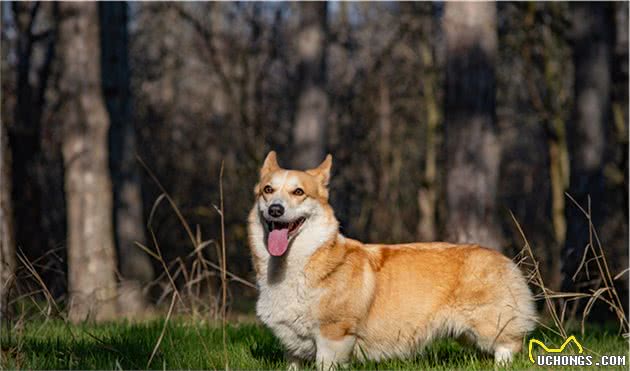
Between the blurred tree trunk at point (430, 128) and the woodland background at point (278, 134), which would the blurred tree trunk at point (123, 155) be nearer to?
the woodland background at point (278, 134)

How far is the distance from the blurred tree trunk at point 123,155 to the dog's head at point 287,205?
19.7 feet

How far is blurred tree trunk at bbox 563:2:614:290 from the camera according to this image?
35.5ft

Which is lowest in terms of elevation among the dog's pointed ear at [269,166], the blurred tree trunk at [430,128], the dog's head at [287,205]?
the blurred tree trunk at [430,128]

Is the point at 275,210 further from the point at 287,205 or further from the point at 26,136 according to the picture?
the point at 26,136

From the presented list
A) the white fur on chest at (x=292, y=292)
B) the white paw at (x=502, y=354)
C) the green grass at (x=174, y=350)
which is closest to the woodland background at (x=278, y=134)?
the green grass at (x=174, y=350)

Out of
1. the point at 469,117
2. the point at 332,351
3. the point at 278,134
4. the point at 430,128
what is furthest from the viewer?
the point at 278,134

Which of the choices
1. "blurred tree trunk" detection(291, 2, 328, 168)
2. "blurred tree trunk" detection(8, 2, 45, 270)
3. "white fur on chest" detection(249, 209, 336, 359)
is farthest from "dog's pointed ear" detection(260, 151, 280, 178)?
"blurred tree trunk" detection(8, 2, 45, 270)

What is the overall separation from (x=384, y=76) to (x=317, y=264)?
59.5 ft

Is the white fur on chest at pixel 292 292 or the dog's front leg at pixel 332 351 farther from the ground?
the white fur on chest at pixel 292 292

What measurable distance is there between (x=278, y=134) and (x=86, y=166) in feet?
43.4

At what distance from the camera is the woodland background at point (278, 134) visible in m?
9.05

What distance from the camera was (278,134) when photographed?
23156 mm

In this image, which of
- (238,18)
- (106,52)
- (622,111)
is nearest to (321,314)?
(106,52)

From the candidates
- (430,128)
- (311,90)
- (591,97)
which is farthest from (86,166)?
(430,128)
